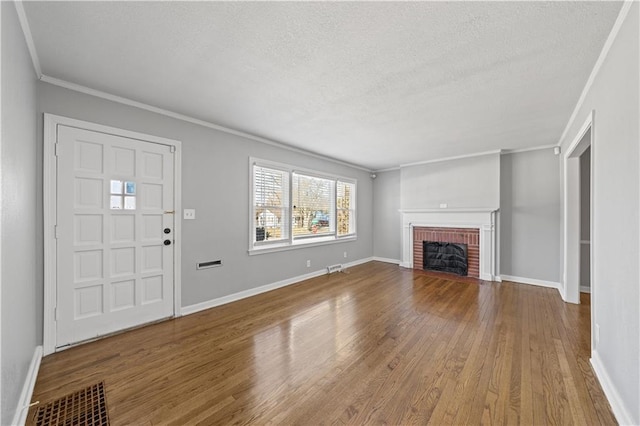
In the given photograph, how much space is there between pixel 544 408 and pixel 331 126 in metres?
3.37

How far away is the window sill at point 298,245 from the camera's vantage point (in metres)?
4.20

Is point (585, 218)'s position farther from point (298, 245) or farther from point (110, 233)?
point (110, 233)

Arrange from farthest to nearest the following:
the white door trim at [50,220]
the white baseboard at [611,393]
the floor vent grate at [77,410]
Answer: the white door trim at [50,220] < the floor vent grate at [77,410] < the white baseboard at [611,393]

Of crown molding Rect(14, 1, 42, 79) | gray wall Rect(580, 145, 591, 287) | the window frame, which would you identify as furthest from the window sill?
gray wall Rect(580, 145, 591, 287)

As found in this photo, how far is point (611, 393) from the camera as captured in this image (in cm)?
175

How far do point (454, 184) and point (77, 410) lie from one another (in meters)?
6.05

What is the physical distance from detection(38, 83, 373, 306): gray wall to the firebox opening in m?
3.20

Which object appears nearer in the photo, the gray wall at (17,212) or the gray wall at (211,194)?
the gray wall at (17,212)

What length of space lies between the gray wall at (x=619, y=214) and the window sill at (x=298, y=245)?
3774mm

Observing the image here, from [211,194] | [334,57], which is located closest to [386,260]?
[211,194]

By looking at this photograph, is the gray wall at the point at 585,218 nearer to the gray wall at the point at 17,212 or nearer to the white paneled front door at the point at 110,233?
the white paneled front door at the point at 110,233

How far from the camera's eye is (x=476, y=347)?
2516 millimetres

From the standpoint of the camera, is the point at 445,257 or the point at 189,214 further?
the point at 445,257

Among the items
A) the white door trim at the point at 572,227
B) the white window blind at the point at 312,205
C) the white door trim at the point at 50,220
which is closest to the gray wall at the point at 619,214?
the white door trim at the point at 572,227
